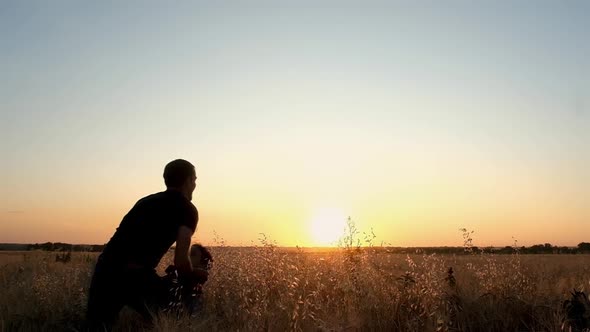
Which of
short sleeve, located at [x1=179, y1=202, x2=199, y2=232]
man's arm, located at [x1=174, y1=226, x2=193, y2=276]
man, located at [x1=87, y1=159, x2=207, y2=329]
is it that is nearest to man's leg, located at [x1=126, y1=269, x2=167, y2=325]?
man, located at [x1=87, y1=159, x2=207, y2=329]

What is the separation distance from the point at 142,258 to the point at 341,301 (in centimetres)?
229

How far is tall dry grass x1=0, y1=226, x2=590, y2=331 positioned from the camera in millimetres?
4688

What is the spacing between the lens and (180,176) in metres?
4.86

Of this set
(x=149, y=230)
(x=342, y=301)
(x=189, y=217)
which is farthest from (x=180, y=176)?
(x=342, y=301)

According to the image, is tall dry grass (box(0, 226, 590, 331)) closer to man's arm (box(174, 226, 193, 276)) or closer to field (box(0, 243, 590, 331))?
field (box(0, 243, 590, 331))

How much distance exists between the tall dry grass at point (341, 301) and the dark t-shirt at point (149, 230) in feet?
2.11

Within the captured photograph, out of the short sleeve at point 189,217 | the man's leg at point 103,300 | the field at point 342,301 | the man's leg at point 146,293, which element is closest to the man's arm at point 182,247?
the short sleeve at point 189,217

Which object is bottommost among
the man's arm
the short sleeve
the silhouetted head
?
the man's arm

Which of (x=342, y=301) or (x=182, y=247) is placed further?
(x=342, y=301)

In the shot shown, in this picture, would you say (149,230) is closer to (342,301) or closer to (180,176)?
(180,176)

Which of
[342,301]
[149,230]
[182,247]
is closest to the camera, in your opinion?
[182,247]

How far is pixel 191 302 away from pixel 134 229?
85 cm

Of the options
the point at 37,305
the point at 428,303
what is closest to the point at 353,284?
the point at 428,303

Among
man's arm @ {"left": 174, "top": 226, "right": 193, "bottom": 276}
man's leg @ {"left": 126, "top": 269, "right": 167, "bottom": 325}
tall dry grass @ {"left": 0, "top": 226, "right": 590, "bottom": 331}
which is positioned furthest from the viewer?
man's leg @ {"left": 126, "top": 269, "right": 167, "bottom": 325}
